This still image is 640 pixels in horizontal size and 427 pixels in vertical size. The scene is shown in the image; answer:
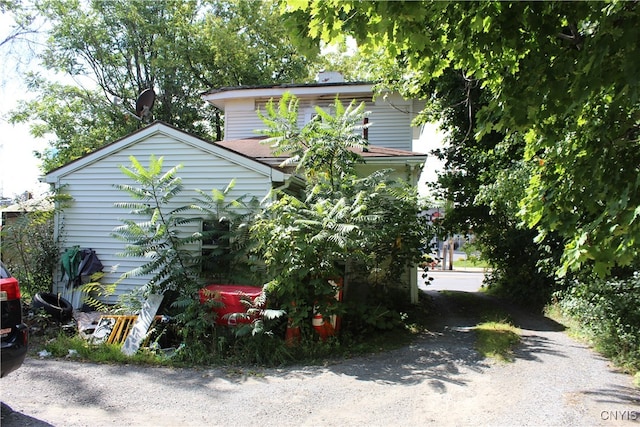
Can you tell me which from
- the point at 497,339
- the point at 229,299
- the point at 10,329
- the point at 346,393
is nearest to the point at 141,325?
the point at 229,299

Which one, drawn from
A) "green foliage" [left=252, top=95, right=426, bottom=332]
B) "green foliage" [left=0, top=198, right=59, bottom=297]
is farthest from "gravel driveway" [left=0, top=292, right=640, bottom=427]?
"green foliage" [left=0, top=198, right=59, bottom=297]

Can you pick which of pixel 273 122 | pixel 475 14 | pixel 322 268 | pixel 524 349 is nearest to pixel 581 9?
pixel 475 14

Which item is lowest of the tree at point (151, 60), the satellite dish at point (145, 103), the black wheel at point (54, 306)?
the black wheel at point (54, 306)

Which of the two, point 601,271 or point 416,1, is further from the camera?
point 601,271

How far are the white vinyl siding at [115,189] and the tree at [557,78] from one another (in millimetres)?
5940

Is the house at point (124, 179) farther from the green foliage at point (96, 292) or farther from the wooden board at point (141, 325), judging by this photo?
the wooden board at point (141, 325)

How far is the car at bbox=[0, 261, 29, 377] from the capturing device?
404 centimetres

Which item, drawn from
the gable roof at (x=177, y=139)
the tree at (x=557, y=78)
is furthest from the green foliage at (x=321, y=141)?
the tree at (x=557, y=78)

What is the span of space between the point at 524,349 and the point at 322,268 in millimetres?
3453

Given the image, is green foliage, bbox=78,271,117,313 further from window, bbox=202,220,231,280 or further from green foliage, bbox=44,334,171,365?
window, bbox=202,220,231,280

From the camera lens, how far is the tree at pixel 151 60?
24.9 m

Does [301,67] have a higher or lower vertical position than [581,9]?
higher

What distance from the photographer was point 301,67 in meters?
26.8

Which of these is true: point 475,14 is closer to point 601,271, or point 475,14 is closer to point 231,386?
point 601,271
